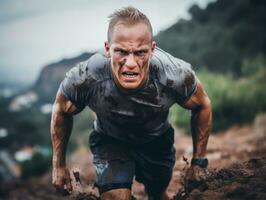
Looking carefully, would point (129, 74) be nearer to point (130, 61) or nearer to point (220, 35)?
point (130, 61)

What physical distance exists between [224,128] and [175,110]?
158 cm

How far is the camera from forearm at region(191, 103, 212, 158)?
11.6 feet

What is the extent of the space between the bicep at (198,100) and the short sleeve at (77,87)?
75cm

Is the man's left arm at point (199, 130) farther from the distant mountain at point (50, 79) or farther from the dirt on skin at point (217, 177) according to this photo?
the distant mountain at point (50, 79)

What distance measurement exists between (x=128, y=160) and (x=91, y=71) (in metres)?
0.74

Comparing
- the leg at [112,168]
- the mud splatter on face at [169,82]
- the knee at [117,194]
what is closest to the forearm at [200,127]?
the mud splatter on face at [169,82]

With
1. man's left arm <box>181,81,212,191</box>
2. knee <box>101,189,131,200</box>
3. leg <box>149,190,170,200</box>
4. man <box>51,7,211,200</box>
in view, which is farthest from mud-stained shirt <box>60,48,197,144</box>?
leg <box>149,190,170,200</box>

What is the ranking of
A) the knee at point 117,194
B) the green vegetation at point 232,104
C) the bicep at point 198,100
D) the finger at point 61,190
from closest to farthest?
the knee at point 117,194 → the bicep at point 198,100 → the finger at point 61,190 → the green vegetation at point 232,104

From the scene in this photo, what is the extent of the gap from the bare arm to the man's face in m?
0.57

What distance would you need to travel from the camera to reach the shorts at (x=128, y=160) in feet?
11.1

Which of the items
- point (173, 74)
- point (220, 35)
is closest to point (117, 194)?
point (173, 74)

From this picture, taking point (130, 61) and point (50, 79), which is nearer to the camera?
point (130, 61)

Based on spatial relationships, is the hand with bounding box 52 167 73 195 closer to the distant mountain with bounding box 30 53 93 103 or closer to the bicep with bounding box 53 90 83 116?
the bicep with bounding box 53 90 83 116

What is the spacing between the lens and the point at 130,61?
9.75 ft
